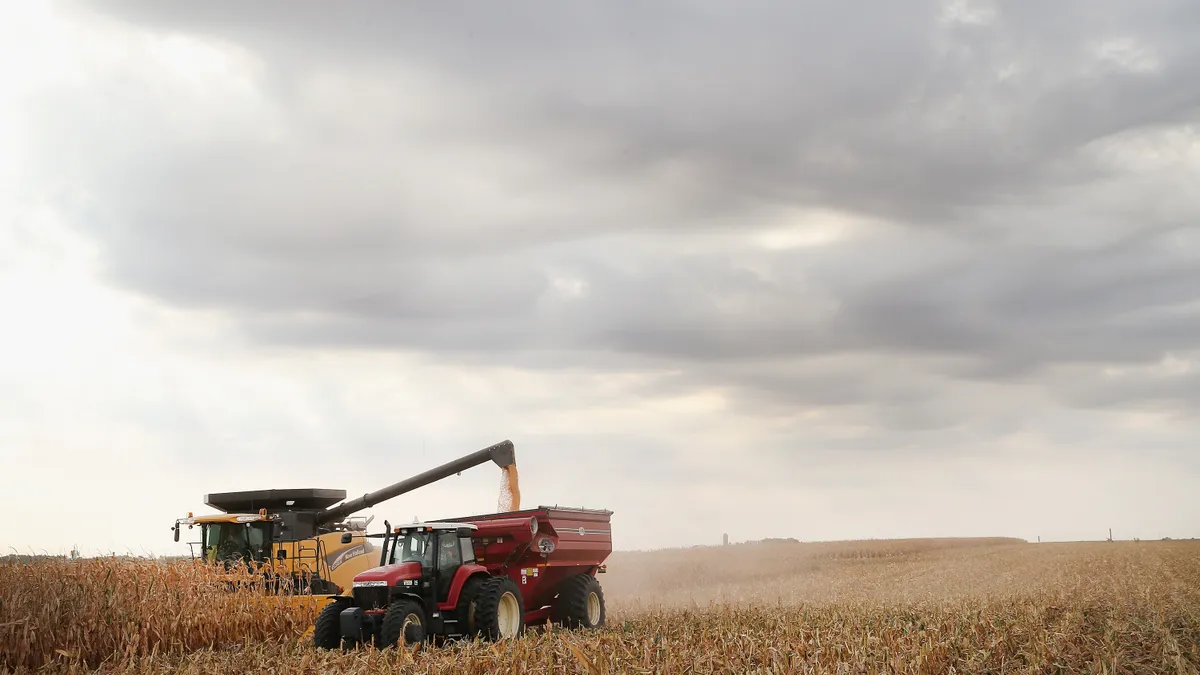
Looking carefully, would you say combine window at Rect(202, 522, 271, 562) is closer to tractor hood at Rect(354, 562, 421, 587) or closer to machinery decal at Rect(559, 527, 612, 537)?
tractor hood at Rect(354, 562, 421, 587)

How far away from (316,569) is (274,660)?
820 cm

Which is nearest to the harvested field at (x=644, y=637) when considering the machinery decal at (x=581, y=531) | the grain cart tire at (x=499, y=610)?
the grain cart tire at (x=499, y=610)

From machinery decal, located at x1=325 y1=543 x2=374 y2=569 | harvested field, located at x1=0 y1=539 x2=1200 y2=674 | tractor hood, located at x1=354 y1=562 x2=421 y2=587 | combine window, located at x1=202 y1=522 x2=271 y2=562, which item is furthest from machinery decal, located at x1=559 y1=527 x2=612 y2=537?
combine window, located at x1=202 y1=522 x2=271 y2=562

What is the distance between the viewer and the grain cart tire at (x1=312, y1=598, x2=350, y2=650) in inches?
616

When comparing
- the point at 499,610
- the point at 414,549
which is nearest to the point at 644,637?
the point at 499,610

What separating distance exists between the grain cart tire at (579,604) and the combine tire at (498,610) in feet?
6.32

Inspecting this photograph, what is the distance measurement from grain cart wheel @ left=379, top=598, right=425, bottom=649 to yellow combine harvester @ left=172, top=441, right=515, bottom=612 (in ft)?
10.7

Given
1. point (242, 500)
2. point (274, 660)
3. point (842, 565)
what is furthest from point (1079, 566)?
point (274, 660)

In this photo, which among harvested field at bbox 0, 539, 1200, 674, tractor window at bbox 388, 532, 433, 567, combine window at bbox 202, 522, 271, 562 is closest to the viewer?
harvested field at bbox 0, 539, 1200, 674

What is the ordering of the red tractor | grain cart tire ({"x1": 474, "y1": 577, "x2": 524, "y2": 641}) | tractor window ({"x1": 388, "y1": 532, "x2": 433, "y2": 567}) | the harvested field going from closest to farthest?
the harvested field < the red tractor < grain cart tire ({"x1": 474, "y1": 577, "x2": 524, "y2": 641}) < tractor window ({"x1": 388, "y1": 532, "x2": 433, "y2": 567})

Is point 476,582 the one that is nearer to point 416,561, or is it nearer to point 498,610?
point 498,610

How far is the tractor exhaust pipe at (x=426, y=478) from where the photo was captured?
73.6 ft

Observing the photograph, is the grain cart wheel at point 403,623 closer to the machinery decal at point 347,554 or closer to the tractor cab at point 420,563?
the tractor cab at point 420,563

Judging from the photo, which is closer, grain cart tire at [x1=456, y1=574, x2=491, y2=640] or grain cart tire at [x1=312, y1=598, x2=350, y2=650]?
grain cart tire at [x1=312, y1=598, x2=350, y2=650]
